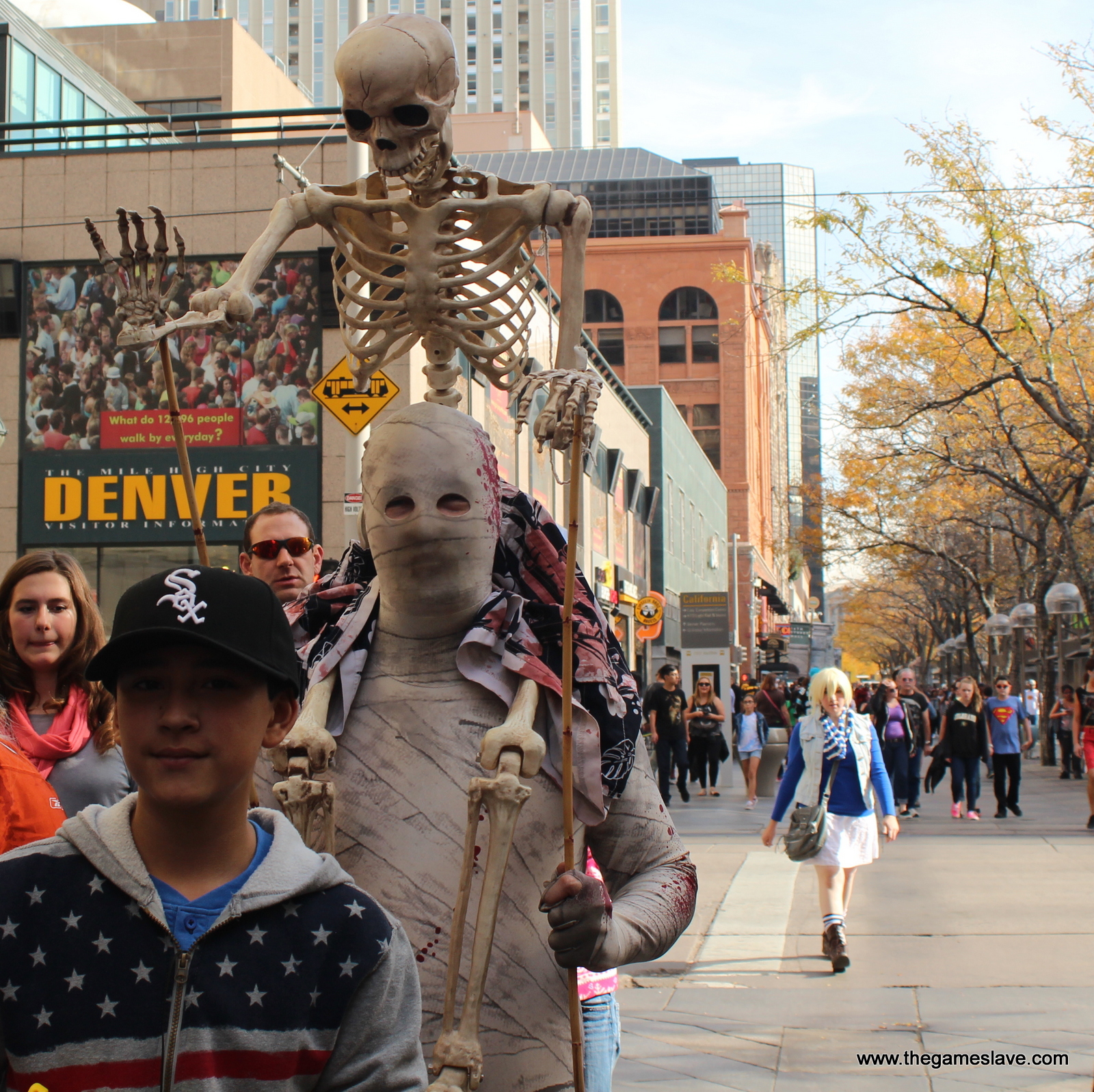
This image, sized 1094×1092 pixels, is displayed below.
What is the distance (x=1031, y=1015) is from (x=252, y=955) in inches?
257

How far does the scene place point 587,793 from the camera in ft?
7.82

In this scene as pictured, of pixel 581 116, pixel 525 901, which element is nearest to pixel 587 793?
pixel 525 901

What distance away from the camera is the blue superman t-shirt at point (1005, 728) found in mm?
16109

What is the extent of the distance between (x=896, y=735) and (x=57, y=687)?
1358 centimetres

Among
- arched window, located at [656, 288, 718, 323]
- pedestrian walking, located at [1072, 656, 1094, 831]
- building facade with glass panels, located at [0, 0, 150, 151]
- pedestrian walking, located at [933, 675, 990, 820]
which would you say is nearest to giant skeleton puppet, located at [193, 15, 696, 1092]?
pedestrian walking, located at [1072, 656, 1094, 831]

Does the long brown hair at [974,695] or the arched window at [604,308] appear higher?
the arched window at [604,308]

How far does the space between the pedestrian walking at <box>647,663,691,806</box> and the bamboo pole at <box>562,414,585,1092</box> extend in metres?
15.4

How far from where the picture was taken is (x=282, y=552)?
4160 mm

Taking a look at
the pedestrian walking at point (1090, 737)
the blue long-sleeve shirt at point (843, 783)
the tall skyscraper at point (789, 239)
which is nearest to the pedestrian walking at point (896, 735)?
the pedestrian walking at point (1090, 737)

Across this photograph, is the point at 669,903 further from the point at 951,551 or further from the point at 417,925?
the point at 951,551

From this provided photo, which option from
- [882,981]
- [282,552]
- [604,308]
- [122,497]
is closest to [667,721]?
[122,497]

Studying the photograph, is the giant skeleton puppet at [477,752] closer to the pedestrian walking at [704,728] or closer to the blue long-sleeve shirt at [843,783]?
the blue long-sleeve shirt at [843,783]

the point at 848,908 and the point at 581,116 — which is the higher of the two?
the point at 581,116

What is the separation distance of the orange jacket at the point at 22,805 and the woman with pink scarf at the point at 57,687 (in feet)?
1.71
